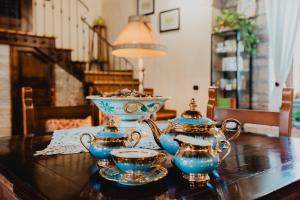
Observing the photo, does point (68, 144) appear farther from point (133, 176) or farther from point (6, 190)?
point (133, 176)

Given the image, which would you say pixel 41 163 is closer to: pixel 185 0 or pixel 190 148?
pixel 190 148

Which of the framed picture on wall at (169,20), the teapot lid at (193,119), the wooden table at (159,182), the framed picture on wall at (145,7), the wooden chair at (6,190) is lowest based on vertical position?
the wooden chair at (6,190)

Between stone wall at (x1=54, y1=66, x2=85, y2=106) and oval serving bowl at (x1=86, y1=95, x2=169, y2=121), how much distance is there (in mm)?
3636

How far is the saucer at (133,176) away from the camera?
653mm

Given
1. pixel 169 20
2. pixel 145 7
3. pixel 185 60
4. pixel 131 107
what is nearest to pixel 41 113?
pixel 131 107

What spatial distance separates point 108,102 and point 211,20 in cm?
318

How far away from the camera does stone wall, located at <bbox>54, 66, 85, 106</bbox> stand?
15.1ft

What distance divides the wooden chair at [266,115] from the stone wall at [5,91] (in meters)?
3.31

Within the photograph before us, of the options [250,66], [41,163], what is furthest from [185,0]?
[41,163]

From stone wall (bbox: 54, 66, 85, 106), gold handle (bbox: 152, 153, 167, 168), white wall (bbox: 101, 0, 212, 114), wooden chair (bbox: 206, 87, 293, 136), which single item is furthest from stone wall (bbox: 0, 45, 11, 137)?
gold handle (bbox: 152, 153, 167, 168)

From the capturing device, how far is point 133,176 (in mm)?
680

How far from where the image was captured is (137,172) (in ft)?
2.24

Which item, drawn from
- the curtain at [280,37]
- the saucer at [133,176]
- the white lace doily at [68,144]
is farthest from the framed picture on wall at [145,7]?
the saucer at [133,176]

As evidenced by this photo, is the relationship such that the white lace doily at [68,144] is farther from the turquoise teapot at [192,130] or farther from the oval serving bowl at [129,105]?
the turquoise teapot at [192,130]
